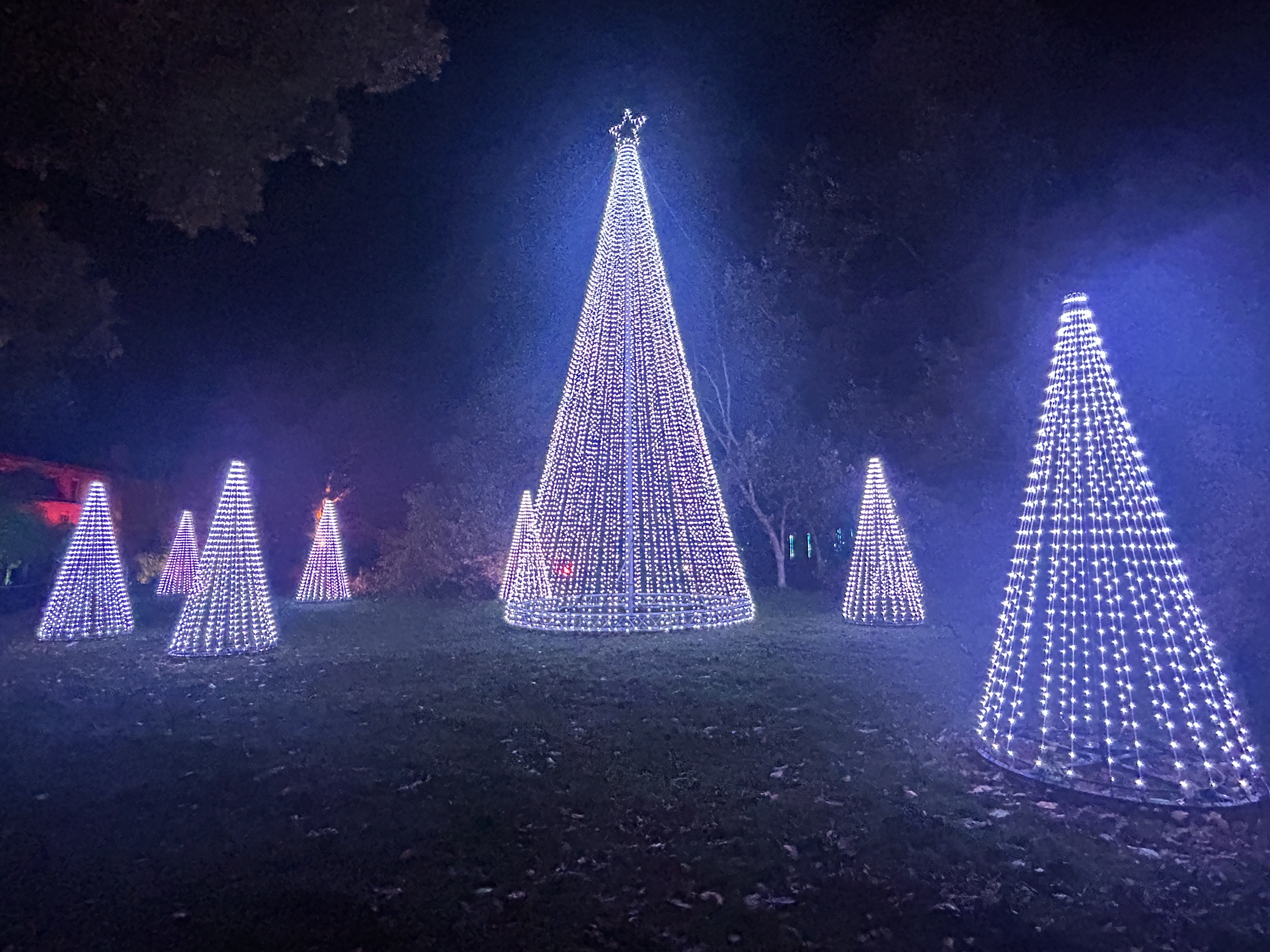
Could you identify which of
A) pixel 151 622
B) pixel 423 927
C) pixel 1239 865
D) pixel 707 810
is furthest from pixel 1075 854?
pixel 151 622

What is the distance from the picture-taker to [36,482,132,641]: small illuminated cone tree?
11.7 metres

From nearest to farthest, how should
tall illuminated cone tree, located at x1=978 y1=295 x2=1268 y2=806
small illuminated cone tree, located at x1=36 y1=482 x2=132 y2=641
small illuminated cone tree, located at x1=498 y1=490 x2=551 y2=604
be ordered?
1. tall illuminated cone tree, located at x1=978 y1=295 x2=1268 y2=806
2. small illuminated cone tree, located at x1=36 y1=482 x2=132 y2=641
3. small illuminated cone tree, located at x1=498 y1=490 x2=551 y2=604

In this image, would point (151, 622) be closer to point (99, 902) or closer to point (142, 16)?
point (142, 16)

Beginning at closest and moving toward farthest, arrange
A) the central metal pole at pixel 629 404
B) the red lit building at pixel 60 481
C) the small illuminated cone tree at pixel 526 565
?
the central metal pole at pixel 629 404 < the small illuminated cone tree at pixel 526 565 < the red lit building at pixel 60 481

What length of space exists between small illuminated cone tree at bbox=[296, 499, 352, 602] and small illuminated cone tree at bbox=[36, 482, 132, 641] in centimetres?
527

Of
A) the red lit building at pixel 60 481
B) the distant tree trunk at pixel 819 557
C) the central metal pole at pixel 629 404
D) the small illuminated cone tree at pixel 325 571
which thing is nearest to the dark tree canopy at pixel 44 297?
the small illuminated cone tree at pixel 325 571

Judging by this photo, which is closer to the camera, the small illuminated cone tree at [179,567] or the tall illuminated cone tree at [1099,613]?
the tall illuminated cone tree at [1099,613]

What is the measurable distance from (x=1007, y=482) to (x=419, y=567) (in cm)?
1209

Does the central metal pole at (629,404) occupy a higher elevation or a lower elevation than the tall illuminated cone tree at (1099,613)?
higher

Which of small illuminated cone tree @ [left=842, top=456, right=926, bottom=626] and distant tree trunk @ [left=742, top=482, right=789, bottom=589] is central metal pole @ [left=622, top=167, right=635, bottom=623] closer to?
small illuminated cone tree @ [left=842, top=456, right=926, bottom=626]

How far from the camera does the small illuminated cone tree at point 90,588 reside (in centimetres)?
1173

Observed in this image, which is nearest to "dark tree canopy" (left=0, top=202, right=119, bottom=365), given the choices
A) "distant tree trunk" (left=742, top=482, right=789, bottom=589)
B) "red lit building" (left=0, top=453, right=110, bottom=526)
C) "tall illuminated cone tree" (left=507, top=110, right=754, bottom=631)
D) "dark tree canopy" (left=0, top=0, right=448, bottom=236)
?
"dark tree canopy" (left=0, top=0, right=448, bottom=236)

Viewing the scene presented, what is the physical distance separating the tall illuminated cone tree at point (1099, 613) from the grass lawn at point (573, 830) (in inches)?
18.1

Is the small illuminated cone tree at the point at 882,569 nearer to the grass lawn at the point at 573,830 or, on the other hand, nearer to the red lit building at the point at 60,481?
the grass lawn at the point at 573,830
